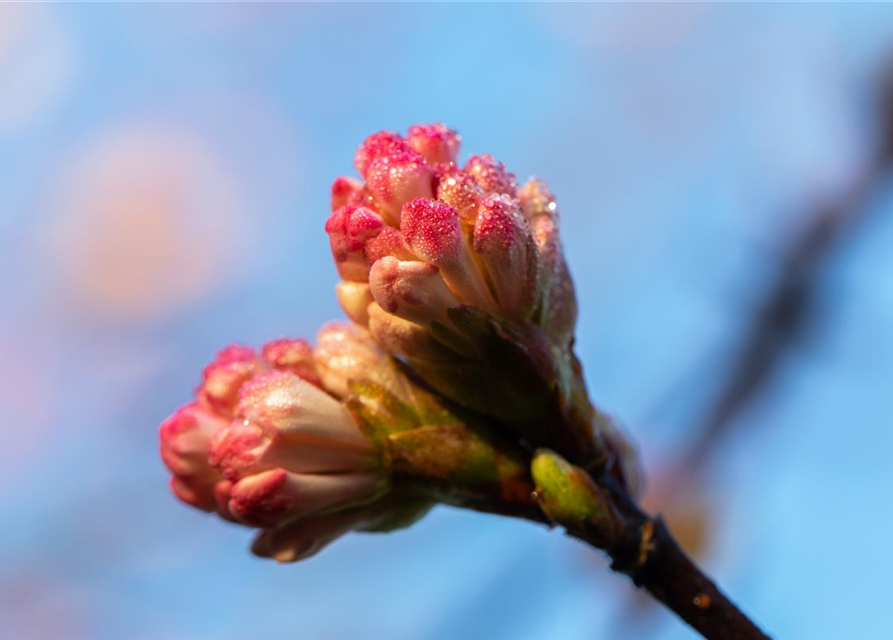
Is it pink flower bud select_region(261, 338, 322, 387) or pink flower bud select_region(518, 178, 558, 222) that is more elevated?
pink flower bud select_region(518, 178, 558, 222)

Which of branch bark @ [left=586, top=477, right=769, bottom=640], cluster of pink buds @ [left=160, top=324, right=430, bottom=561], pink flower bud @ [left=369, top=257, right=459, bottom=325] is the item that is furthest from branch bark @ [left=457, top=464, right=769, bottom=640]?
pink flower bud @ [left=369, top=257, right=459, bottom=325]

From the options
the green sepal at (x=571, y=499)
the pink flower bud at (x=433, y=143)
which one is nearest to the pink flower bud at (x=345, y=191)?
the pink flower bud at (x=433, y=143)

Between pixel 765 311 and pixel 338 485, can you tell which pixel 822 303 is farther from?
pixel 338 485

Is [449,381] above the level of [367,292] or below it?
below

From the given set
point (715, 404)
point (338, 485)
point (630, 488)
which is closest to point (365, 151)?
point (338, 485)

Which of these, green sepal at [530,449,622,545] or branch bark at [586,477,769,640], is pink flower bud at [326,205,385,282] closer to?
green sepal at [530,449,622,545]
